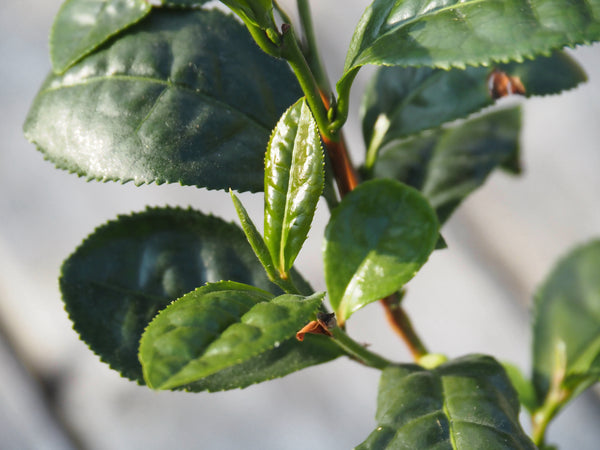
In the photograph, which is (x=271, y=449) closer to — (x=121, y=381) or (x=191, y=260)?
(x=121, y=381)

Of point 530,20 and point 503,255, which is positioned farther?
point 503,255

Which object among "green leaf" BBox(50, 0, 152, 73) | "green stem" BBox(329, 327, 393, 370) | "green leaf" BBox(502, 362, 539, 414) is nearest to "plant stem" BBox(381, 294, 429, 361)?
"green stem" BBox(329, 327, 393, 370)

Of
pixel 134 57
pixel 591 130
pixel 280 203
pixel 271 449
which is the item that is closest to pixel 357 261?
pixel 280 203

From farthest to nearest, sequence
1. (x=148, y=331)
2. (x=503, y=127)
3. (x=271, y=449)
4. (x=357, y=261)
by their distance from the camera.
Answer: (x=271, y=449), (x=503, y=127), (x=357, y=261), (x=148, y=331)

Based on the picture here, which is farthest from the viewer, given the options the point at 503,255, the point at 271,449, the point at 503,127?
the point at 503,255

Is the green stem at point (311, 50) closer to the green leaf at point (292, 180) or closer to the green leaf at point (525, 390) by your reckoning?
the green leaf at point (292, 180)

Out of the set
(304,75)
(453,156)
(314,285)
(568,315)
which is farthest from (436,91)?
(314,285)

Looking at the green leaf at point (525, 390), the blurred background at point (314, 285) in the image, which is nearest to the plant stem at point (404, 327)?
the green leaf at point (525, 390)
